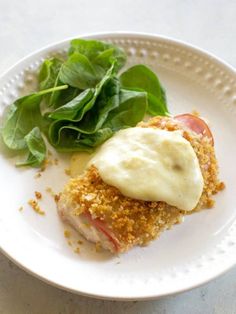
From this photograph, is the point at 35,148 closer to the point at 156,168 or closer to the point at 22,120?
the point at 22,120

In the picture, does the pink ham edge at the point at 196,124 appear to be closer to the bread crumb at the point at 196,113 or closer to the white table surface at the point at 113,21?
the bread crumb at the point at 196,113

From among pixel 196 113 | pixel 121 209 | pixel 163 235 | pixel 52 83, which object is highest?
pixel 52 83

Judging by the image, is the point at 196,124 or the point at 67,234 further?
the point at 196,124

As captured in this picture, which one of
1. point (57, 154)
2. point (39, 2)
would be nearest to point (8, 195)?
point (57, 154)

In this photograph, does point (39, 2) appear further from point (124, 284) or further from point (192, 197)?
point (124, 284)

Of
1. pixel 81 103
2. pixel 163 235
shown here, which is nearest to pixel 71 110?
pixel 81 103

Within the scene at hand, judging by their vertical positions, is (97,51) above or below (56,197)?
above
